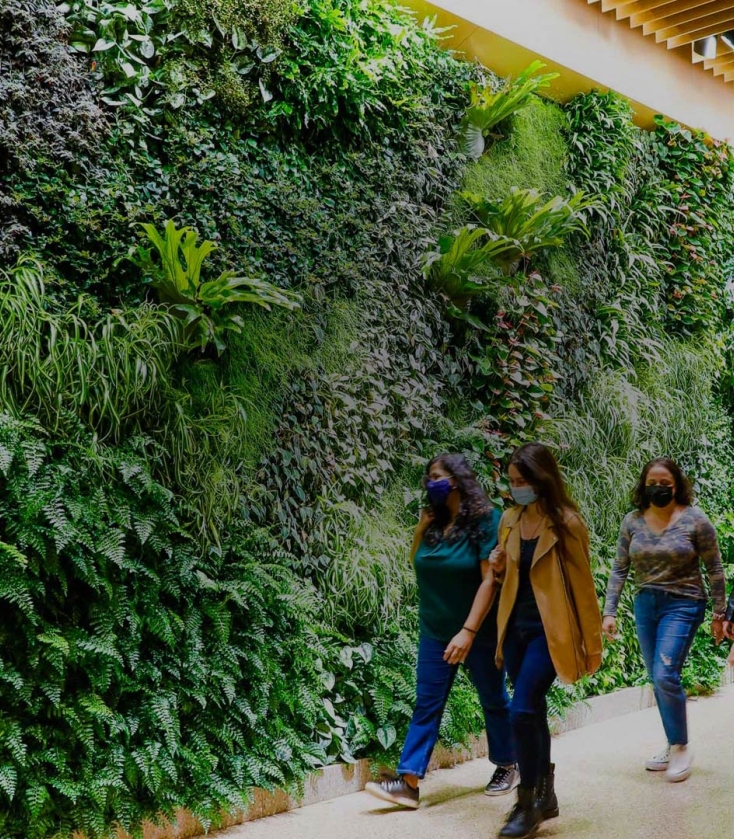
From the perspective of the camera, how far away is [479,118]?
242 inches

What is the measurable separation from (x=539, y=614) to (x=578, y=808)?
42.4 inches

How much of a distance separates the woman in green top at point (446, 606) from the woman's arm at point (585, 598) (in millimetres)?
412

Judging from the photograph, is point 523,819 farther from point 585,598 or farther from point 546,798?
point 585,598

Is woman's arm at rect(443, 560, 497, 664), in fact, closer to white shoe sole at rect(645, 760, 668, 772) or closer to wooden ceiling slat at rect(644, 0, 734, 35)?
white shoe sole at rect(645, 760, 668, 772)

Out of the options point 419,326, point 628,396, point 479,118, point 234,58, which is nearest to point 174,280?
point 234,58

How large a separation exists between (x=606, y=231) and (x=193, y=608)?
192 inches

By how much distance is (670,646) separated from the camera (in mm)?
4445

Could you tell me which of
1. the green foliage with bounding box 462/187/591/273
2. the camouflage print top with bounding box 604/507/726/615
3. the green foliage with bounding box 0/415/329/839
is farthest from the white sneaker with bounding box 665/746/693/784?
the green foliage with bounding box 462/187/591/273

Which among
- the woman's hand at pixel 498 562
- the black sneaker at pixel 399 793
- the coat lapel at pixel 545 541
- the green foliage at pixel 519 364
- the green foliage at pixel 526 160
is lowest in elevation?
the black sneaker at pixel 399 793

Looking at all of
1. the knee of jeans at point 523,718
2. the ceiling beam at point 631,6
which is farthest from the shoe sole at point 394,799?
the ceiling beam at point 631,6

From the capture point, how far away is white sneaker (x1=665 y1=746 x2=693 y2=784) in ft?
14.2

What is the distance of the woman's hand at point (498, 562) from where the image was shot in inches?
148

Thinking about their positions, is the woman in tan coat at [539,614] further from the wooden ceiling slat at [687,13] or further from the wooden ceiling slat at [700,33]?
the wooden ceiling slat at [700,33]

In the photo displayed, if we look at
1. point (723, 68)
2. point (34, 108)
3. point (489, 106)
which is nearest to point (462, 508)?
point (34, 108)
